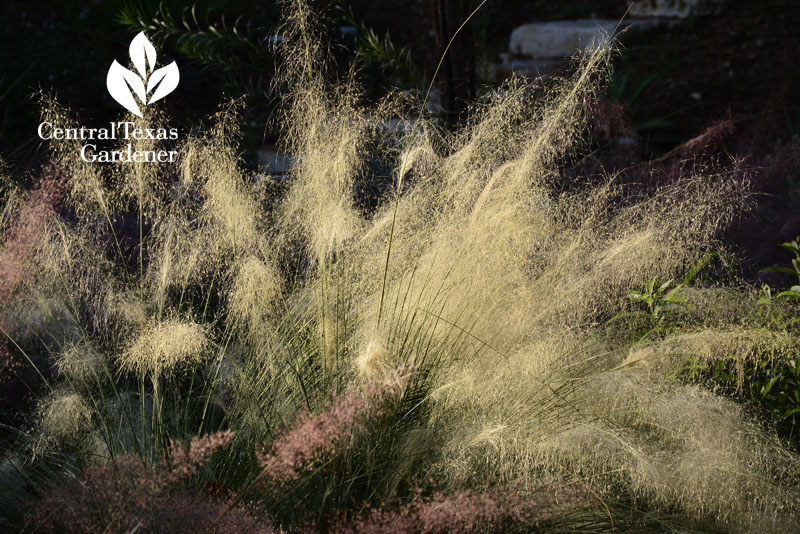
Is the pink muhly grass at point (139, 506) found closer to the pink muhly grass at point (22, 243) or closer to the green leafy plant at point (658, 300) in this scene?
the pink muhly grass at point (22, 243)

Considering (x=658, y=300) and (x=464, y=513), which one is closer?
(x=464, y=513)

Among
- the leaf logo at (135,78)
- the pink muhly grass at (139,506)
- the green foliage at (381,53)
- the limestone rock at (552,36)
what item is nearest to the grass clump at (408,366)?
the pink muhly grass at (139,506)

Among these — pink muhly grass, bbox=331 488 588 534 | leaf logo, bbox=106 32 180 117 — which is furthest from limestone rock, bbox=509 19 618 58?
pink muhly grass, bbox=331 488 588 534

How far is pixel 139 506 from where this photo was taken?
1.41m

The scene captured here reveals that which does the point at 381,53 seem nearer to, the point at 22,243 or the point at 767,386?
the point at 22,243

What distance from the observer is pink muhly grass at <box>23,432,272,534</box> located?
133 centimetres

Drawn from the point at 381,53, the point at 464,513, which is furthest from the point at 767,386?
the point at 381,53

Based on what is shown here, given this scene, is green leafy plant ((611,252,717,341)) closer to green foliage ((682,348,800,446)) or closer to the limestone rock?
green foliage ((682,348,800,446))

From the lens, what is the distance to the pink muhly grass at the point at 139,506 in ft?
4.37

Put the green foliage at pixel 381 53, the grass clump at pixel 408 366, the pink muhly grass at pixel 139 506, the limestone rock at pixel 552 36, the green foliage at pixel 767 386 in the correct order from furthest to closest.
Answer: the limestone rock at pixel 552 36, the green foliage at pixel 381 53, the green foliage at pixel 767 386, the grass clump at pixel 408 366, the pink muhly grass at pixel 139 506

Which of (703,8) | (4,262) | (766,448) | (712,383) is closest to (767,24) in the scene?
(703,8)

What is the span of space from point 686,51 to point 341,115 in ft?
15.8

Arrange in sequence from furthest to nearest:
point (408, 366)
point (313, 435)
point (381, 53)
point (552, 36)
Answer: point (552, 36) → point (381, 53) → point (408, 366) → point (313, 435)

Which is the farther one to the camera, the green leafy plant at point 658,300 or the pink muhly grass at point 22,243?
the pink muhly grass at point 22,243
